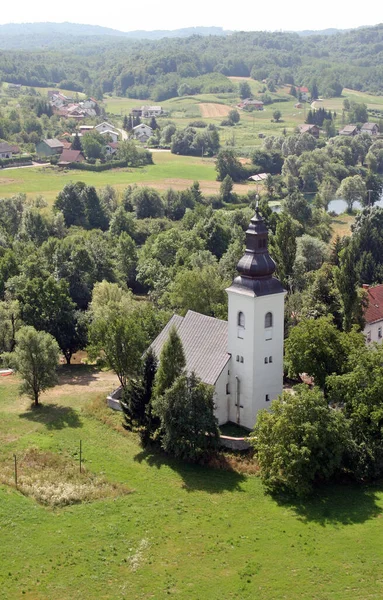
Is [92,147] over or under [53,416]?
over

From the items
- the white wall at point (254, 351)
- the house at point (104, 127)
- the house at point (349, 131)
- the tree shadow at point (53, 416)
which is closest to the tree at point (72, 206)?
the tree shadow at point (53, 416)

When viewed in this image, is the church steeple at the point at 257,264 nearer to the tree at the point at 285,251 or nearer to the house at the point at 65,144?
the tree at the point at 285,251

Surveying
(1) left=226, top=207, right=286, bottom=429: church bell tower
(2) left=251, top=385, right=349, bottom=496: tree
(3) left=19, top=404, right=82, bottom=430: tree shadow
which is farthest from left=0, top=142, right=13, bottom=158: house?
(2) left=251, top=385, right=349, bottom=496: tree

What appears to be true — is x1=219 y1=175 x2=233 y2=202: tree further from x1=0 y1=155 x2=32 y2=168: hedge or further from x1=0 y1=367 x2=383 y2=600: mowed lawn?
x1=0 y1=367 x2=383 y2=600: mowed lawn

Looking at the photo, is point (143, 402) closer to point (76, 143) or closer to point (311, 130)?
point (76, 143)

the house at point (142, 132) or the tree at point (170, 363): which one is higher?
the tree at point (170, 363)

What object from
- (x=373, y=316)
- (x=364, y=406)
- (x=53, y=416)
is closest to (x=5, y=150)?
(x=373, y=316)
